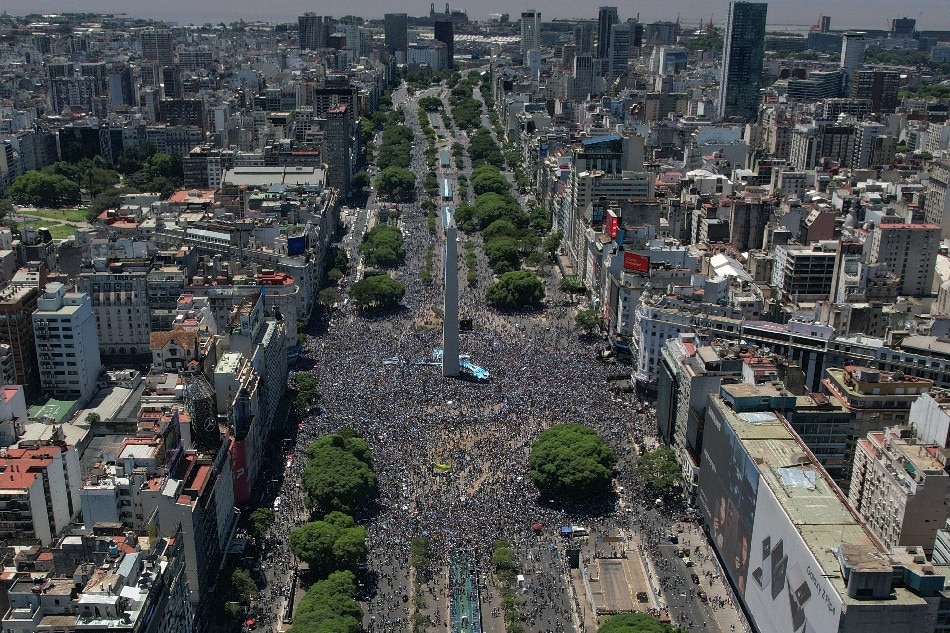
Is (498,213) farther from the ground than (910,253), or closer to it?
closer to it

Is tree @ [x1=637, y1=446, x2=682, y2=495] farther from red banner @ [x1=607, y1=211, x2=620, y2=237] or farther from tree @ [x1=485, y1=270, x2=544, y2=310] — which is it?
tree @ [x1=485, y1=270, x2=544, y2=310]

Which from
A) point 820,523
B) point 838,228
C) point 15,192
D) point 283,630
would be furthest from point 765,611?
point 15,192

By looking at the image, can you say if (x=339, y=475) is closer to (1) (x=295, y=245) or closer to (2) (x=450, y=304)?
(2) (x=450, y=304)

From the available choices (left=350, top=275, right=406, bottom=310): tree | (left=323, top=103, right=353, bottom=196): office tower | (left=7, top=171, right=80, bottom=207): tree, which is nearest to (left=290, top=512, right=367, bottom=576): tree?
(left=350, top=275, right=406, bottom=310): tree

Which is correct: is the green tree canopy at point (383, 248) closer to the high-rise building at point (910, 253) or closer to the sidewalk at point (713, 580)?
the high-rise building at point (910, 253)

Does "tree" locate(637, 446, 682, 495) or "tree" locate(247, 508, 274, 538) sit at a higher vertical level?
"tree" locate(637, 446, 682, 495)

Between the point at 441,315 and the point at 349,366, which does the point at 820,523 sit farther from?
the point at 441,315

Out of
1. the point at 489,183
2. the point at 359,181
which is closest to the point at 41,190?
the point at 359,181
